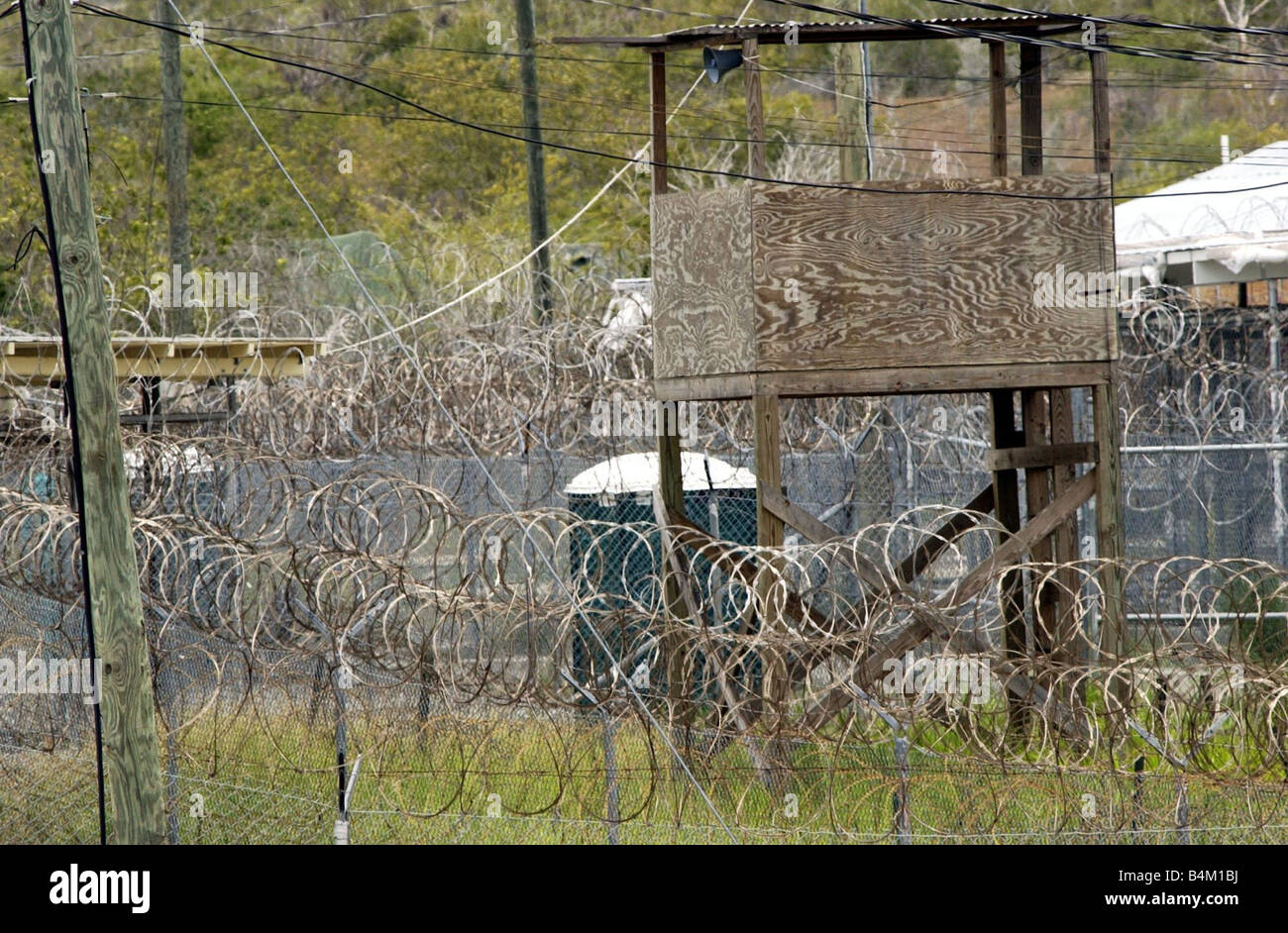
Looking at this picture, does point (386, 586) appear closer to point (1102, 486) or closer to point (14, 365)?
point (1102, 486)

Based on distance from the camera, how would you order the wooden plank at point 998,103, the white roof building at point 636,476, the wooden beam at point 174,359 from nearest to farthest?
1. the wooden plank at point 998,103
2. the white roof building at point 636,476
3. the wooden beam at point 174,359

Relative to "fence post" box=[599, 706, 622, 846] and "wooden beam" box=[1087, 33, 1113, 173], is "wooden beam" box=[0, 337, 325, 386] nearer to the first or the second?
"wooden beam" box=[1087, 33, 1113, 173]

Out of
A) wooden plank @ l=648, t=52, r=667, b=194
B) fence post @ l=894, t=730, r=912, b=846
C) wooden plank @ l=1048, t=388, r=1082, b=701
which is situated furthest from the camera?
wooden plank @ l=648, t=52, r=667, b=194

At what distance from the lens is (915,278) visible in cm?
1026

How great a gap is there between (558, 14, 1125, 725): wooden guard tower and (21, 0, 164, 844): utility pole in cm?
349

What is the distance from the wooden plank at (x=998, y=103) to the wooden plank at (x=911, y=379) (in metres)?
1.67

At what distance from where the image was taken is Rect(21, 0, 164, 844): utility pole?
793cm

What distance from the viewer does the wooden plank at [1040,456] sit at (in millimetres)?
11250

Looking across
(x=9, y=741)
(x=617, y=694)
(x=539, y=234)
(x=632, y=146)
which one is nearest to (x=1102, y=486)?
(x=617, y=694)

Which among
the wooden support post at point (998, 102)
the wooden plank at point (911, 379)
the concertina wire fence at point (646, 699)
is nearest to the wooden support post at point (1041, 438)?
the wooden support post at point (998, 102)

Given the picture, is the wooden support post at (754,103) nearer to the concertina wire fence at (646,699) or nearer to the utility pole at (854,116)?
the concertina wire fence at (646,699)

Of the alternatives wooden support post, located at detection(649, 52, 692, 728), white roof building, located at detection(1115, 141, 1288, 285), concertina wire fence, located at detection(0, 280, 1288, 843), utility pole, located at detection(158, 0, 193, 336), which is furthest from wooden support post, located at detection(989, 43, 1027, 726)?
utility pole, located at detection(158, 0, 193, 336)

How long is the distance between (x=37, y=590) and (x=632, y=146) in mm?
31946

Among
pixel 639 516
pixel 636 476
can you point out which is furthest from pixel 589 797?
pixel 636 476
